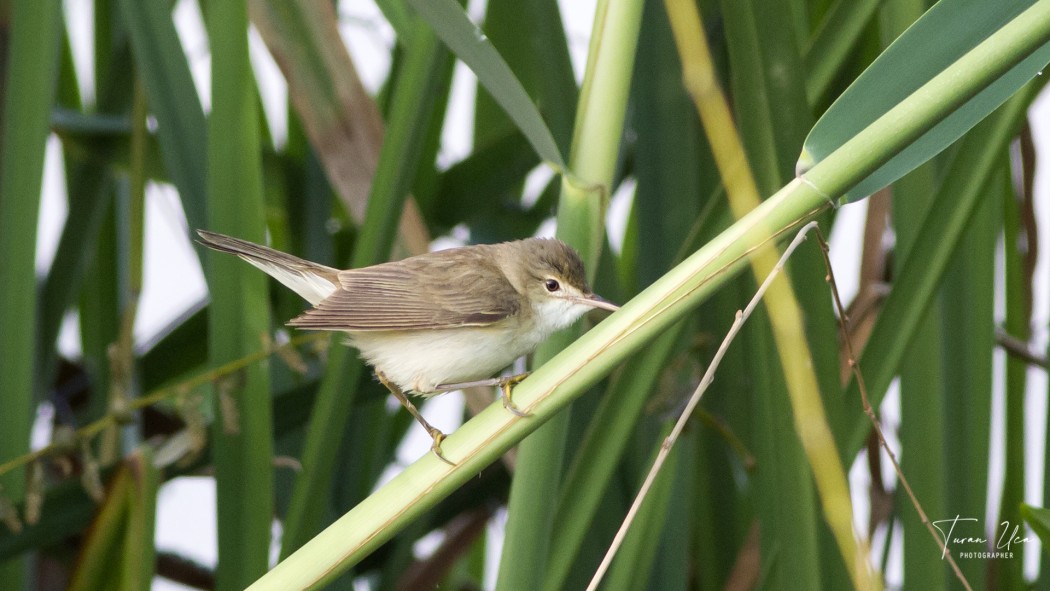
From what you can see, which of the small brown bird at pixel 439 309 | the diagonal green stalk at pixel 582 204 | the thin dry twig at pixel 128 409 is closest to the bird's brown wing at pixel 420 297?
the small brown bird at pixel 439 309

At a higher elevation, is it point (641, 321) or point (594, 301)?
point (594, 301)

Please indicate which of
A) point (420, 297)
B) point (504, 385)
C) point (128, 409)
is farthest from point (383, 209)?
point (128, 409)

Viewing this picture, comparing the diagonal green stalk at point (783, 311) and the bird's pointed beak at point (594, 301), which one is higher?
the bird's pointed beak at point (594, 301)

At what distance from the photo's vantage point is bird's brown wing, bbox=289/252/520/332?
1.41 m

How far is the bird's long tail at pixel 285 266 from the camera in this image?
1310mm

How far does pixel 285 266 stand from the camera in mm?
1437

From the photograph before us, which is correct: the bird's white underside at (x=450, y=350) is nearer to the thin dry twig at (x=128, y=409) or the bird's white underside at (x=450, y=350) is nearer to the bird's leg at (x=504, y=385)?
the bird's leg at (x=504, y=385)

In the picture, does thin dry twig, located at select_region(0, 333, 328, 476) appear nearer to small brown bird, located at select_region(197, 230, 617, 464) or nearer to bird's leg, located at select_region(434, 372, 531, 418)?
small brown bird, located at select_region(197, 230, 617, 464)

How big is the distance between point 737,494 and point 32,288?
141 cm

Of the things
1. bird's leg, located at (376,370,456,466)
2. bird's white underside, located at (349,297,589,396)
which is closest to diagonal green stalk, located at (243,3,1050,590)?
bird's leg, located at (376,370,456,466)

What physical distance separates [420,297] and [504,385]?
1.14ft

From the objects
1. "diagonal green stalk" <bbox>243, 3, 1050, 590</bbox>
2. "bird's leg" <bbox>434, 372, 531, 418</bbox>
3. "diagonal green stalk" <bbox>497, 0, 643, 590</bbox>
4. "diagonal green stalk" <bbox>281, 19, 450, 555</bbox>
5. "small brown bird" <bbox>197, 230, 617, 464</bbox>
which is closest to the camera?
"diagonal green stalk" <bbox>243, 3, 1050, 590</bbox>

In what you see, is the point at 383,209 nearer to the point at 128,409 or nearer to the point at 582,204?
the point at 582,204

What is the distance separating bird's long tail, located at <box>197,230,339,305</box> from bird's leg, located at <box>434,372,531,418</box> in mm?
253
